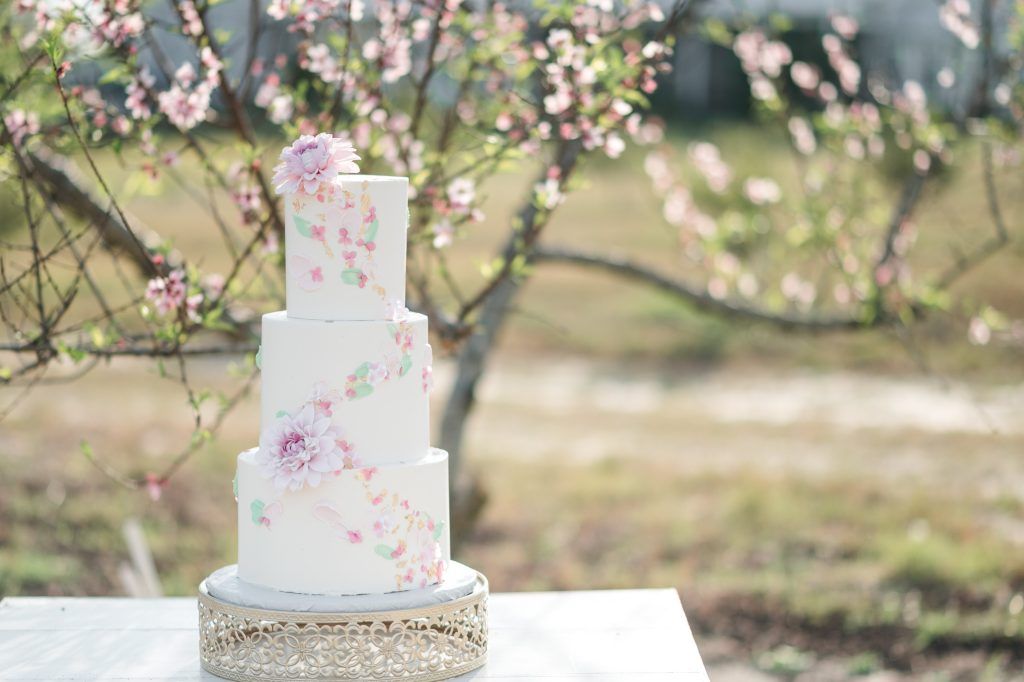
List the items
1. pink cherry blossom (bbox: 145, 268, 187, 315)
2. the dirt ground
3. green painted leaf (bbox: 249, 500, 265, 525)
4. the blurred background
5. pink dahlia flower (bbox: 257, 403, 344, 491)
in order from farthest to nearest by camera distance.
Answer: the dirt ground
the blurred background
pink cherry blossom (bbox: 145, 268, 187, 315)
green painted leaf (bbox: 249, 500, 265, 525)
pink dahlia flower (bbox: 257, 403, 344, 491)

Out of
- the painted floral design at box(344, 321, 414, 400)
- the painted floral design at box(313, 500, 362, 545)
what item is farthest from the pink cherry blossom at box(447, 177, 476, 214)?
Result: the painted floral design at box(313, 500, 362, 545)

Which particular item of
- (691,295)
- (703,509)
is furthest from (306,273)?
(703,509)

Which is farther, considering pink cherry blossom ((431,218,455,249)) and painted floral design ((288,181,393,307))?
pink cherry blossom ((431,218,455,249))

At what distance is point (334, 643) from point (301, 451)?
1.59 feet

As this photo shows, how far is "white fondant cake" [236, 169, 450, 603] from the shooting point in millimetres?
3354

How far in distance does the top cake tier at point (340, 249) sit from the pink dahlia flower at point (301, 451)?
275 mm

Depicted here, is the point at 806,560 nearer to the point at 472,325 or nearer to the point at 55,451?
the point at 472,325

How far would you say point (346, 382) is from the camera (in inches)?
132

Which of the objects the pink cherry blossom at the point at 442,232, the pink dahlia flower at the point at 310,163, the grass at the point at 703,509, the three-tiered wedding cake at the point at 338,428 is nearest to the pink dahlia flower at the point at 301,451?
the three-tiered wedding cake at the point at 338,428

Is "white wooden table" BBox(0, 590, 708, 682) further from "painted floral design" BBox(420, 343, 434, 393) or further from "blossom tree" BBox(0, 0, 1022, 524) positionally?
"painted floral design" BBox(420, 343, 434, 393)

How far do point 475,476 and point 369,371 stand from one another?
3.27 meters

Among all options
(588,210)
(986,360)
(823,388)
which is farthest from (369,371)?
(588,210)

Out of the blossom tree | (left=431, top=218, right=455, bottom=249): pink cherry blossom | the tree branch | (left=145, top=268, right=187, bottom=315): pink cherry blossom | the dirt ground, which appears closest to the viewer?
(left=145, top=268, right=187, bottom=315): pink cherry blossom

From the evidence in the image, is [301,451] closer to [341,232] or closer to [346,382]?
[346,382]
